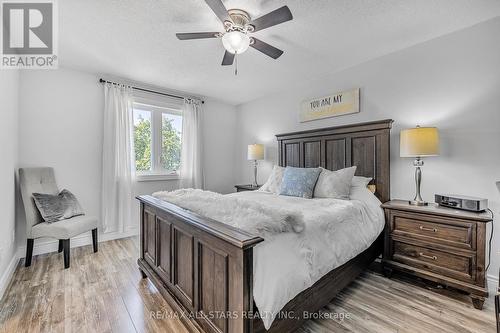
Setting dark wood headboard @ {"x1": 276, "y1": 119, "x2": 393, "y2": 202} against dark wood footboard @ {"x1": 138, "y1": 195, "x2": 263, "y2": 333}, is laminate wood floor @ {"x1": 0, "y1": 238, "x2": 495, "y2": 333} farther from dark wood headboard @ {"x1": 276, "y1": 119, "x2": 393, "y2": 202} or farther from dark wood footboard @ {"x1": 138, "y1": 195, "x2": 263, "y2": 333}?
dark wood headboard @ {"x1": 276, "y1": 119, "x2": 393, "y2": 202}

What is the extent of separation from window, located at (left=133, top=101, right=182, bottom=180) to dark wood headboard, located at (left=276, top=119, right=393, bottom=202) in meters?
2.08

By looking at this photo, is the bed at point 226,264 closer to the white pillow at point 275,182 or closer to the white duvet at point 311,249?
the white duvet at point 311,249

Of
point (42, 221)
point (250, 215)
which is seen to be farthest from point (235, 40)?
point (42, 221)

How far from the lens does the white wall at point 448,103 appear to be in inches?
84.8

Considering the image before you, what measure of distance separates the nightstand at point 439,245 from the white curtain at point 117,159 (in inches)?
141

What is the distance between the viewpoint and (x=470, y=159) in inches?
88.7

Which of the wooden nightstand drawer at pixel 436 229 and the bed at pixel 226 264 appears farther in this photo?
the wooden nightstand drawer at pixel 436 229

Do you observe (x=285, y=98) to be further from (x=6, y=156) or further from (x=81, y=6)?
(x=6, y=156)

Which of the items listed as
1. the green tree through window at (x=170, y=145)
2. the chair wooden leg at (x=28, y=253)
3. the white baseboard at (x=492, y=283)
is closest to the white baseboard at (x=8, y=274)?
the chair wooden leg at (x=28, y=253)

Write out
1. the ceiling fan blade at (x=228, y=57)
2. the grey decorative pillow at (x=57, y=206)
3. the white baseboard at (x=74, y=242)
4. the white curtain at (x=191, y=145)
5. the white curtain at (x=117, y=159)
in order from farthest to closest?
the white curtain at (x=191, y=145) → the white curtain at (x=117, y=159) → the white baseboard at (x=74, y=242) → the grey decorative pillow at (x=57, y=206) → the ceiling fan blade at (x=228, y=57)

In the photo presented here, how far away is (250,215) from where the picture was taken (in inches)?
56.9

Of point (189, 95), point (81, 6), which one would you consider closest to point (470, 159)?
point (81, 6)

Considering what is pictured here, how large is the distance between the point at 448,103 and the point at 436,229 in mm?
1320

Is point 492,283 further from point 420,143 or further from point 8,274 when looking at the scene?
point 8,274
